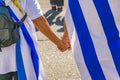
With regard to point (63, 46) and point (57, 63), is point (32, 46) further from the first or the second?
point (57, 63)

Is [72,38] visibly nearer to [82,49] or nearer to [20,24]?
[82,49]

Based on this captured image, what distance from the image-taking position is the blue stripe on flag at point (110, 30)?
3.18 metres

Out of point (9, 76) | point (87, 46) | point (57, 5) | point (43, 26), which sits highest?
point (57, 5)

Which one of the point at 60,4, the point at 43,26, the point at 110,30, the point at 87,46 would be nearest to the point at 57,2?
the point at 60,4

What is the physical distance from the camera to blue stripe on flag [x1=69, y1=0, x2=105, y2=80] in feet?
10.9

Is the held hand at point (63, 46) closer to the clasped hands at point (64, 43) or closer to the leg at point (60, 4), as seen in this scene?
the clasped hands at point (64, 43)

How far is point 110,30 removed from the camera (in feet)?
10.5

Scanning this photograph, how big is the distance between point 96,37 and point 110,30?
0.14 metres

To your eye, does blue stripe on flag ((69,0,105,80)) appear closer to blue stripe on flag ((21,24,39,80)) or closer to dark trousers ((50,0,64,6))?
blue stripe on flag ((21,24,39,80))

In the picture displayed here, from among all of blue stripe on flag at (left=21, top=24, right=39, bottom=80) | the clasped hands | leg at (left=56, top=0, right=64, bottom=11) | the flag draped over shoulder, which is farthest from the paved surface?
the flag draped over shoulder

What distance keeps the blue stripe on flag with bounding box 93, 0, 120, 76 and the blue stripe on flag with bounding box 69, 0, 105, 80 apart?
16 cm

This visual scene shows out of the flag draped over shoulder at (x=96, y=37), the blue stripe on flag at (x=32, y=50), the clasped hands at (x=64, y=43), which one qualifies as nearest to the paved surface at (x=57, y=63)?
the clasped hands at (x=64, y=43)

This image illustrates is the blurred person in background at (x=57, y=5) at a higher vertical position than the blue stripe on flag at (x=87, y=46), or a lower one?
higher

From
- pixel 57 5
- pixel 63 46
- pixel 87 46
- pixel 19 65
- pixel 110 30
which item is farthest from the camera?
pixel 57 5
